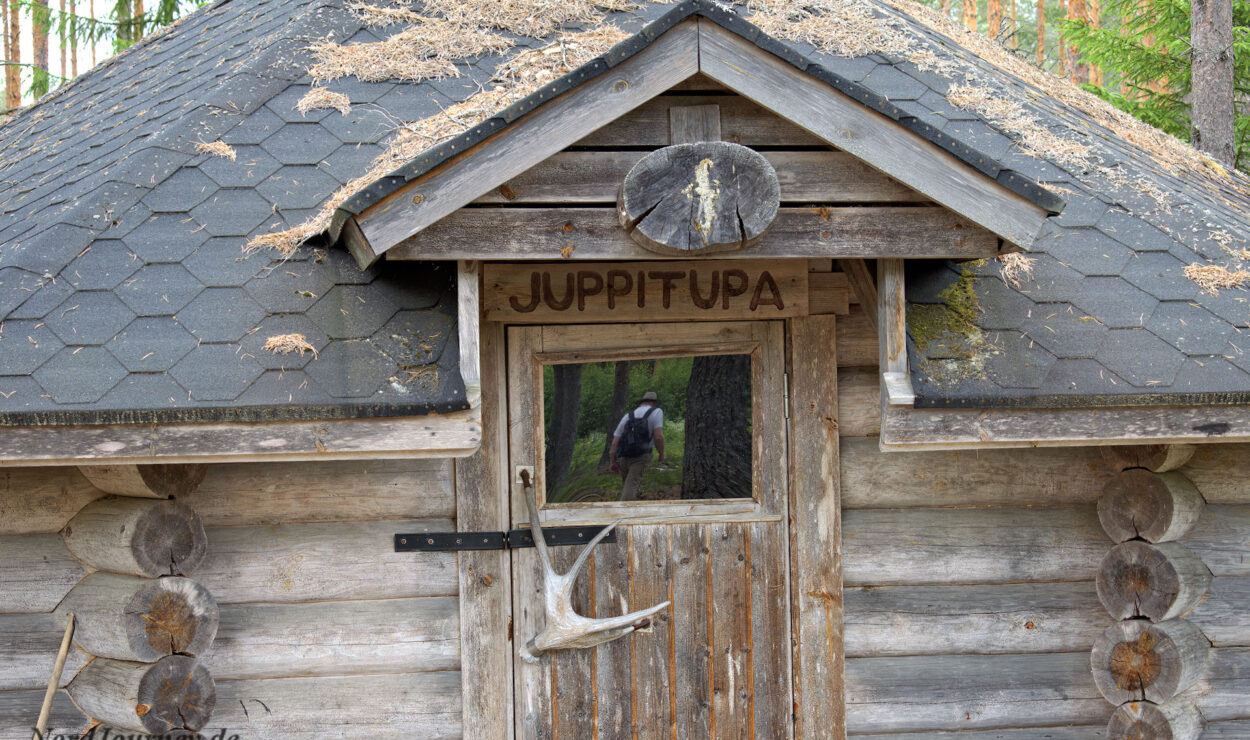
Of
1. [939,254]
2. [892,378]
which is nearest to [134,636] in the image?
[892,378]

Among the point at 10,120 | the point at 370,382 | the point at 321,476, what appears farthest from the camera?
the point at 10,120

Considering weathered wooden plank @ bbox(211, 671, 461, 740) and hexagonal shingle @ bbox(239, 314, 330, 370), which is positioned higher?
hexagonal shingle @ bbox(239, 314, 330, 370)

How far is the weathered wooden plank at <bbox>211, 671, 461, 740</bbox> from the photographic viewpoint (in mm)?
3795

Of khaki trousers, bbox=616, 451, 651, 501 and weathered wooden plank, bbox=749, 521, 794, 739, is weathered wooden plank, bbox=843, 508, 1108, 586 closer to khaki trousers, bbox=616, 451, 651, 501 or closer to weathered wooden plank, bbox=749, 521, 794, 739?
weathered wooden plank, bbox=749, 521, 794, 739

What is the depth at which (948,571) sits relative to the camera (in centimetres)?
403

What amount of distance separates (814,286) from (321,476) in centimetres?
217

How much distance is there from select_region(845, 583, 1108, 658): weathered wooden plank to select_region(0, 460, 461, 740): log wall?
1.73m

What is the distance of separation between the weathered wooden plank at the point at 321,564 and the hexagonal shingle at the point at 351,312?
889 millimetres

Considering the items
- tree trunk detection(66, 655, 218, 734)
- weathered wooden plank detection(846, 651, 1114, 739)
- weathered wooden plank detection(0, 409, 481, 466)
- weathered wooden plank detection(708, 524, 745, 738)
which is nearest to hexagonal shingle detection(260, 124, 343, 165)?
weathered wooden plank detection(0, 409, 481, 466)

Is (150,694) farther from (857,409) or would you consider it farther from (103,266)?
(857,409)

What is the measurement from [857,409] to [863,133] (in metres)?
1.35

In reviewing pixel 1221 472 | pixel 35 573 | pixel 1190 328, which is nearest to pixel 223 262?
pixel 35 573

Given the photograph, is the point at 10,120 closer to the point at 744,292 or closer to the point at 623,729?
the point at 744,292

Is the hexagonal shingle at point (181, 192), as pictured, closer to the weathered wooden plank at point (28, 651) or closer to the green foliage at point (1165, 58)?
the weathered wooden plank at point (28, 651)
